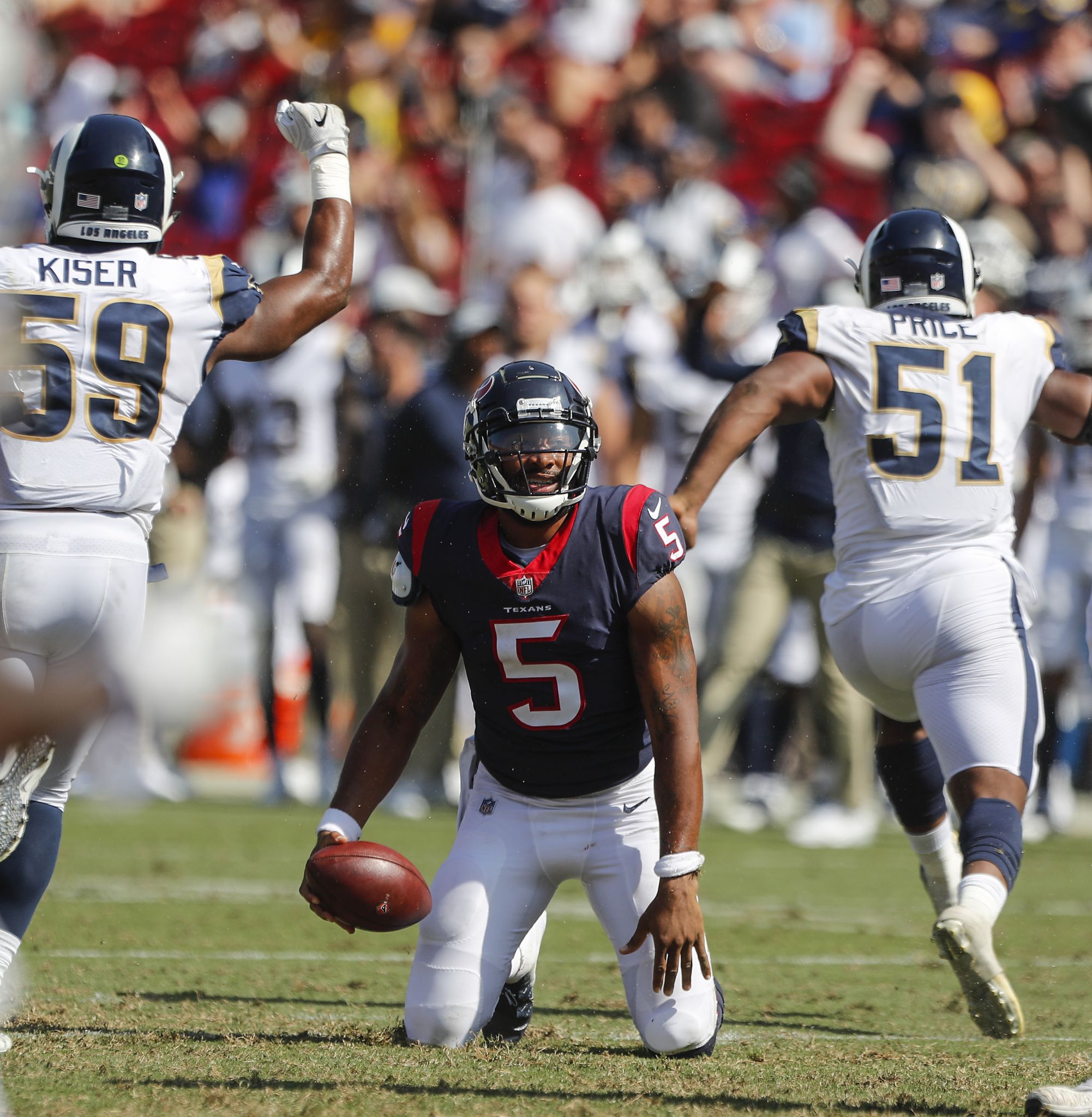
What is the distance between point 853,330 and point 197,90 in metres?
8.79

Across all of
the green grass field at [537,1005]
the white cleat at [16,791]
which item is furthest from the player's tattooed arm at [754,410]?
the white cleat at [16,791]

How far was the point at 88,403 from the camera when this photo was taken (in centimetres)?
385

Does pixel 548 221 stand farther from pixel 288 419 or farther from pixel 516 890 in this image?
pixel 516 890

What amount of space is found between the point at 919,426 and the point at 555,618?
3.84ft

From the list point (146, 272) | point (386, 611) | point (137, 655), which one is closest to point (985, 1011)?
point (137, 655)

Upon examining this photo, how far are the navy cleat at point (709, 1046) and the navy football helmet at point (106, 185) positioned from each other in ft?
7.06

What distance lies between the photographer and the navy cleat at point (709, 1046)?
12.3 feet

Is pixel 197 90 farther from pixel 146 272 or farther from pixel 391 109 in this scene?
pixel 146 272

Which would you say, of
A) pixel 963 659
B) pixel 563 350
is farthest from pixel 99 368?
pixel 563 350

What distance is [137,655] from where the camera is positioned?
2322 millimetres

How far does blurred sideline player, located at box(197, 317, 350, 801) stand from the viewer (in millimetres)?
9055

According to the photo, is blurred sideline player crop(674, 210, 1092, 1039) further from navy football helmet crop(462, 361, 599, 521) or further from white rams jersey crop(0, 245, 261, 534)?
white rams jersey crop(0, 245, 261, 534)

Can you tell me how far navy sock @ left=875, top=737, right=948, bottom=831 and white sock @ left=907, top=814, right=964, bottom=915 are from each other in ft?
0.11

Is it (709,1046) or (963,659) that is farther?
(963,659)
